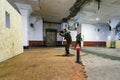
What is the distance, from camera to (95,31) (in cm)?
1791

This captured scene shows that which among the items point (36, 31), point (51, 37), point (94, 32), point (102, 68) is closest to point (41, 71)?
point (102, 68)

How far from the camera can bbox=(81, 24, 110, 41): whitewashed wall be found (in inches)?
684

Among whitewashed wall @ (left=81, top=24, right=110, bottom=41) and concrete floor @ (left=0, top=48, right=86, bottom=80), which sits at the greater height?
whitewashed wall @ (left=81, top=24, right=110, bottom=41)

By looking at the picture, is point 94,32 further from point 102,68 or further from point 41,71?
point 41,71

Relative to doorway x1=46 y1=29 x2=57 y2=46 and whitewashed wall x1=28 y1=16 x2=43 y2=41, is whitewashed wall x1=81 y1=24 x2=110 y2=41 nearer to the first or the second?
doorway x1=46 y1=29 x2=57 y2=46

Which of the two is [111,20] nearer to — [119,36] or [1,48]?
[119,36]

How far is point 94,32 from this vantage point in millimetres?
17844

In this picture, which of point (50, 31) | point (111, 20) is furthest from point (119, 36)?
point (50, 31)

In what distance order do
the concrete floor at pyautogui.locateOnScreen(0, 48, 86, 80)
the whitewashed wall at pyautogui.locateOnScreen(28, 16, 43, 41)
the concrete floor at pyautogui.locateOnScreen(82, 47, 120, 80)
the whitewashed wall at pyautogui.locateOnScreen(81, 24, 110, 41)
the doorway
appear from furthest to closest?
the whitewashed wall at pyautogui.locateOnScreen(81, 24, 110, 41), the doorway, the whitewashed wall at pyautogui.locateOnScreen(28, 16, 43, 41), the concrete floor at pyautogui.locateOnScreen(82, 47, 120, 80), the concrete floor at pyautogui.locateOnScreen(0, 48, 86, 80)

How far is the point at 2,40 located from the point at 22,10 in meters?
5.22

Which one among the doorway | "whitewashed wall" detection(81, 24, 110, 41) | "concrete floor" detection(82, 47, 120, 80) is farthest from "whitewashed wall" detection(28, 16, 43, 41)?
"concrete floor" detection(82, 47, 120, 80)

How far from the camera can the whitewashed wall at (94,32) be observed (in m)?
17.4

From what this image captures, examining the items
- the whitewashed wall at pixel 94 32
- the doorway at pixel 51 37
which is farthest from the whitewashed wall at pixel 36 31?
the whitewashed wall at pixel 94 32

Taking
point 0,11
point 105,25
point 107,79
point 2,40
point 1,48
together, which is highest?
point 105,25
